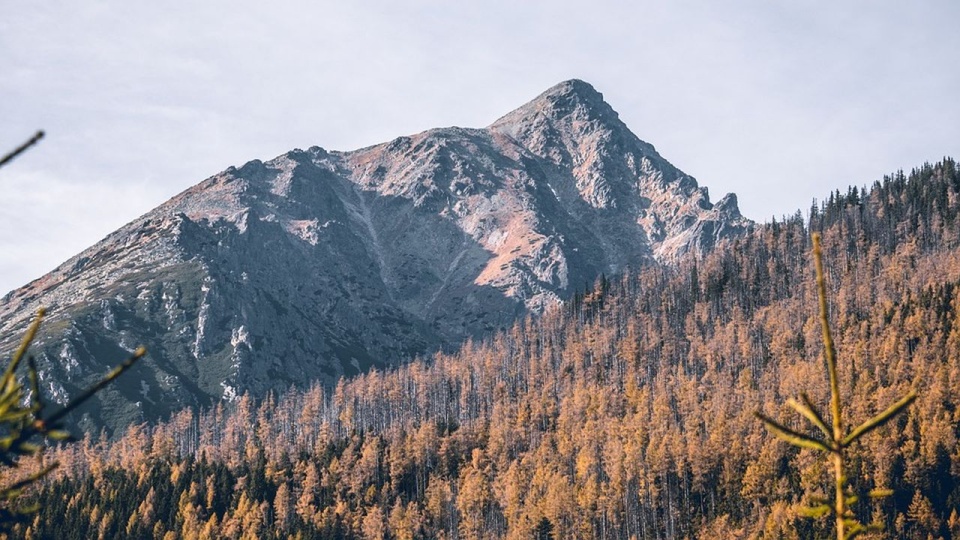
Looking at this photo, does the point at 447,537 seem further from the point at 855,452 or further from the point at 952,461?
the point at 952,461

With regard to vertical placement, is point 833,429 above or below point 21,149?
below

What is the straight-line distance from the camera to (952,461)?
169750mm

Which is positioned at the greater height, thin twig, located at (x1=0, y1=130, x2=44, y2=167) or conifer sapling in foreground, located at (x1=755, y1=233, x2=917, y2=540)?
thin twig, located at (x1=0, y1=130, x2=44, y2=167)

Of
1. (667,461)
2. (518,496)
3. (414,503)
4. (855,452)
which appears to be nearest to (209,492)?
(414,503)

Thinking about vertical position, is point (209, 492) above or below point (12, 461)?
below

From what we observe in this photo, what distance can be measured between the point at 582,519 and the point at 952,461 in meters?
64.5

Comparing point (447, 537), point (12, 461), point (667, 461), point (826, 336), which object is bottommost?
point (447, 537)

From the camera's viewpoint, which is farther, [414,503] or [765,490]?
[414,503]

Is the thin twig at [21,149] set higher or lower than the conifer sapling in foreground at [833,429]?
higher

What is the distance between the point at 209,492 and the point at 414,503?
1638 inches

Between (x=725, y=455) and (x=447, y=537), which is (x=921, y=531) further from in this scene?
(x=447, y=537)

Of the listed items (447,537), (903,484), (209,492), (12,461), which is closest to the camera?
(12,461)

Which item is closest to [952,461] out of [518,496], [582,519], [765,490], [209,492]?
[765,490]

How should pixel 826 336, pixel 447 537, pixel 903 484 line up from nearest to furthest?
pixel 826 336 → pixel 903 484 → pixel 447 537
